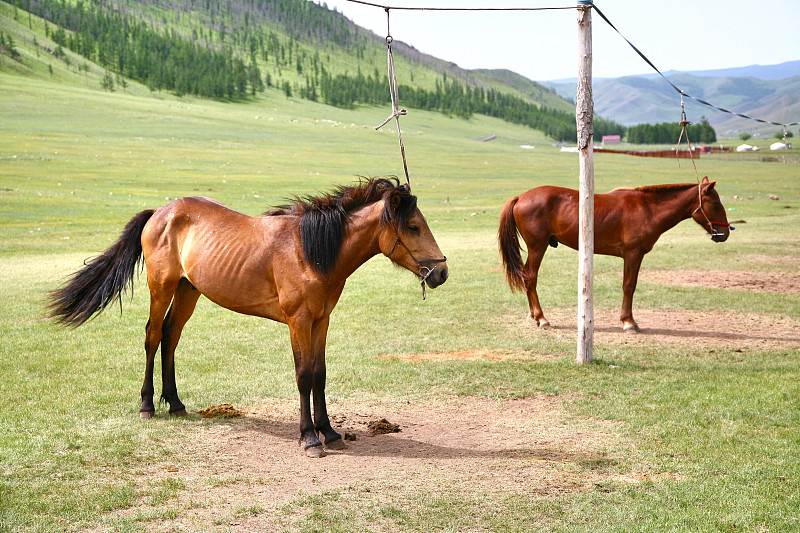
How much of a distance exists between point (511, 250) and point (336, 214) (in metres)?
6.96

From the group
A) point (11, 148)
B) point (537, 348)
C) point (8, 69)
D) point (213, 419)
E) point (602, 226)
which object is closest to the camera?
point (213, 419)

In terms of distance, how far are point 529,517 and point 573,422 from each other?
2.73 meters

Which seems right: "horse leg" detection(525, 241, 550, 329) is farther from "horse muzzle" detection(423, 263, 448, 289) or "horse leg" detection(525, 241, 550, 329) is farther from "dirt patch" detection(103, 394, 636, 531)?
"horse muzzle" detection(423, 263, 448, 289)

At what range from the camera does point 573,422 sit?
7.91m

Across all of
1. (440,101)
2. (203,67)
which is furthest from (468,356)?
(440,101)

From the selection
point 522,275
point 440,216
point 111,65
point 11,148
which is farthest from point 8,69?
point 522,275

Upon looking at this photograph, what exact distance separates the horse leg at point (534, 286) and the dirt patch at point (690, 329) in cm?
18

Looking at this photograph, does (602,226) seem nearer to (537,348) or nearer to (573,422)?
(537,348)

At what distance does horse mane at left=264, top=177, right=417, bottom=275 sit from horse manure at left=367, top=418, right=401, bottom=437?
72.2 inches

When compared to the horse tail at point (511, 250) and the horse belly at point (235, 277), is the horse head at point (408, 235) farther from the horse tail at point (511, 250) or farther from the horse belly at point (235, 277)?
the horse tail at point (511, 250)

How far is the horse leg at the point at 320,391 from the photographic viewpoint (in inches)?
278

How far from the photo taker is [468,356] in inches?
429

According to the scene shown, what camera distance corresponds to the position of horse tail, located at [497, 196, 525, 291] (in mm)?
13375

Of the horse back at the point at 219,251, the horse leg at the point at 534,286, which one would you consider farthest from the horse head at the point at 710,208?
the horse back at the point at 219,251
